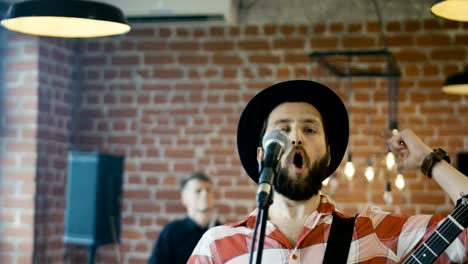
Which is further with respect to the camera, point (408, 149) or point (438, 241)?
point (408, 149)

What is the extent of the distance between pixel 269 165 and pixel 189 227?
3500 mm

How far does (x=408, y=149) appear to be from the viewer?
7.59ft

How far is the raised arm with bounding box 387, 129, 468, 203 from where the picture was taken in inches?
85.8

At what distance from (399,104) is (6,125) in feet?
8.33

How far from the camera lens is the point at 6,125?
5.52m

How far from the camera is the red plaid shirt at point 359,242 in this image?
2.21 m

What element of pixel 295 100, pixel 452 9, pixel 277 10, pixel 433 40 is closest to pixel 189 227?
pixel 277 10

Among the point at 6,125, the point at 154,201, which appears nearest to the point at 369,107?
the point at 154,201

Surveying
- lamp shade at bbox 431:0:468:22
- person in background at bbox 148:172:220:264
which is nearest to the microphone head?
lamp shade at bbox 431:0:468:22

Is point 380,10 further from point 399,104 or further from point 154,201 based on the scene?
point 154,201

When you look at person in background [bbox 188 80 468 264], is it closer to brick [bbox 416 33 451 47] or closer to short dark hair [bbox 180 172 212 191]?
short dark hair [bbox 180 172 212 191]

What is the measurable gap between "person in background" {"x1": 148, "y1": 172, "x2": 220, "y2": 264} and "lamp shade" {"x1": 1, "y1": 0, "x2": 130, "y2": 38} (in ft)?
6.97

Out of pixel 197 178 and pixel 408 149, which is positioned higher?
pixel 408 149

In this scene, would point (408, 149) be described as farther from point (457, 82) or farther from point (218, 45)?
point (218, 45)
